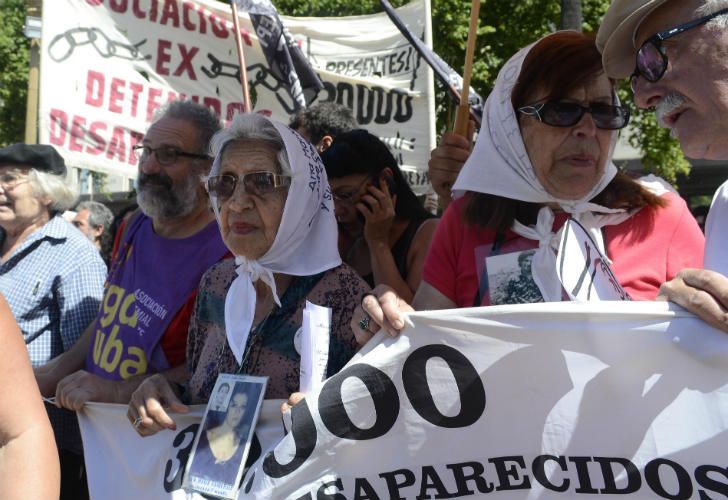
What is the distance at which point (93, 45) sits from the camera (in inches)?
217

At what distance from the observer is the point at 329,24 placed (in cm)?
711

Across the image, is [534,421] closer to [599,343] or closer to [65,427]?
[599,343]

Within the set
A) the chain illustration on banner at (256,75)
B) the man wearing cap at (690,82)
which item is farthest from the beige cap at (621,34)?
the chain illustration on banner at (256,75)

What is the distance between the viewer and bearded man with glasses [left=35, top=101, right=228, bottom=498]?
323 centimetres

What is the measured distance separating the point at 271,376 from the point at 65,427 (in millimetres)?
1408

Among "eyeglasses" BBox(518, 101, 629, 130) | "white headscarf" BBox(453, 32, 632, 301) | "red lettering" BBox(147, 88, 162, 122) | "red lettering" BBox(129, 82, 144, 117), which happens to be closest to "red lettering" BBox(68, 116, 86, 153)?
"red lettering" BBox(129, 82, 144, 117)

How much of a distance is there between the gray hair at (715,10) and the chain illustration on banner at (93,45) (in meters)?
4.21

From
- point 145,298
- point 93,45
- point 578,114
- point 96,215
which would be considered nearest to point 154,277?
point 145,298

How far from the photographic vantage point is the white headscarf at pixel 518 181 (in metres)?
2.44

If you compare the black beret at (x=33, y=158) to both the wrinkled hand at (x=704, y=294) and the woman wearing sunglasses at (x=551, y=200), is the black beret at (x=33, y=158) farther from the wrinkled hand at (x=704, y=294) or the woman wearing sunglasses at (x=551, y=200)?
the wrinkled hand at (x=704, y=294)

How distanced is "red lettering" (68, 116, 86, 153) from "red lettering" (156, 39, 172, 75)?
61 centimetres

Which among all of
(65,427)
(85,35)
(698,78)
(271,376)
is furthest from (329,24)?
(698,78)

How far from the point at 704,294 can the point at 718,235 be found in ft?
1.28

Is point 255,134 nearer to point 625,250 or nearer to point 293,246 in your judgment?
point 293,246
